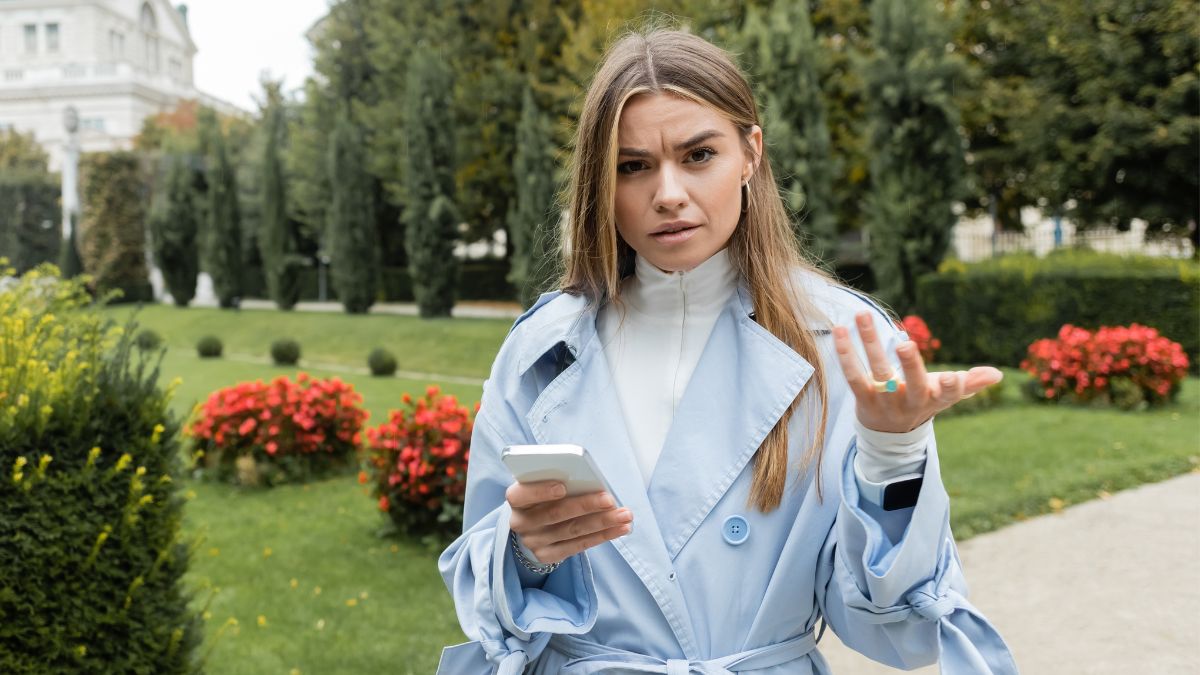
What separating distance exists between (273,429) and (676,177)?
23.7ft

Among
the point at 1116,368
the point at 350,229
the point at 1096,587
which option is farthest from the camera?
the point at 350,229

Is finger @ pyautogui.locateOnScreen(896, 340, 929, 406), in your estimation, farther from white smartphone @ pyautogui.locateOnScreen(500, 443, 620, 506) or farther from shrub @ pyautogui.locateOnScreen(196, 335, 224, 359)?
shrub @ pyautogui.locateOnScreen(196, 335, 224, 359)

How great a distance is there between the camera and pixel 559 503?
139cm

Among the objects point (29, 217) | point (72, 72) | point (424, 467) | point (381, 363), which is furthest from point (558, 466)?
point (72, 72)

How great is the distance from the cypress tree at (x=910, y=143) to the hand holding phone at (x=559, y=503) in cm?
1574

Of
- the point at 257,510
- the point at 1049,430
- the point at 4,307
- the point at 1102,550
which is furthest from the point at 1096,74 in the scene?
the point at 4,307

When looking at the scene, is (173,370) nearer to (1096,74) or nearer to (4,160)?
(1096,74)

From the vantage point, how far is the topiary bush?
9.36ft

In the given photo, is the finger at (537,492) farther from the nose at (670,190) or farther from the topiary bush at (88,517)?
the topiary bush at (88,517)

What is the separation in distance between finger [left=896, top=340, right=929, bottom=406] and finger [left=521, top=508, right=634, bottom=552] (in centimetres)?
41

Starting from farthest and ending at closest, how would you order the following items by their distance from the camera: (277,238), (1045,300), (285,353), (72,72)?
(72,72) → (277,238) → (285,353) → (1045,300)

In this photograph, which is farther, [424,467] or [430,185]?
[430,185]

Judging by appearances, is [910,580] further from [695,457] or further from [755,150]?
[755,150]

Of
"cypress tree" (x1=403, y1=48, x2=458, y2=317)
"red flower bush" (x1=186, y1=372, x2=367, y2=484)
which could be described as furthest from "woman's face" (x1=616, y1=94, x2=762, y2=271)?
"cypress tree" (x1=403, y1=48, x2=458, y2=317)
